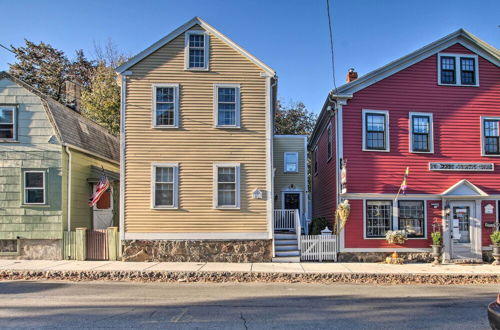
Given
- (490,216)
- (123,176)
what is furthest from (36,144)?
(490,216)

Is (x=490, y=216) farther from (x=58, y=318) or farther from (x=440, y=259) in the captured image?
(x=58, y=318)

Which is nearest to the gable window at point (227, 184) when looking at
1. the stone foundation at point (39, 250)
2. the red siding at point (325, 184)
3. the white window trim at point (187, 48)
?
the white window trim at point (187, 48)

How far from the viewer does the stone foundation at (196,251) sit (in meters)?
15.1

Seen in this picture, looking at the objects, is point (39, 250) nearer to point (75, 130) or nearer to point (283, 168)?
point (75, 130)

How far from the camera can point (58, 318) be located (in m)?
7.54

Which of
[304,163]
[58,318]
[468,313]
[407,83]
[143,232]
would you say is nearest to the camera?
[58,318]

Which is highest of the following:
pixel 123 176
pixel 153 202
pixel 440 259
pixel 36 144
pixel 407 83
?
pixel 407 83

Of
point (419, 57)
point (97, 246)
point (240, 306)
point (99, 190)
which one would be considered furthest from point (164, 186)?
point (419, 57)

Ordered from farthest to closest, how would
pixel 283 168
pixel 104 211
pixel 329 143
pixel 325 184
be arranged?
1. pixel 283 168
2. pixel 325 184
3. pixel 104 211
4. pixel 329 143

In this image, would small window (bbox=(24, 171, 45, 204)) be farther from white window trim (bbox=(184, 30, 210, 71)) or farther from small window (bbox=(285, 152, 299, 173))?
small window (bbox=(285, 152, 299, 173))

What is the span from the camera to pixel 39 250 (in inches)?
593

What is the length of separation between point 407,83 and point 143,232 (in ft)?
38.9

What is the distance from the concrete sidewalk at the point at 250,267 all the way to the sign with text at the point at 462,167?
145 inches

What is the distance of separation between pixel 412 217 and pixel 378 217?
1351mm
